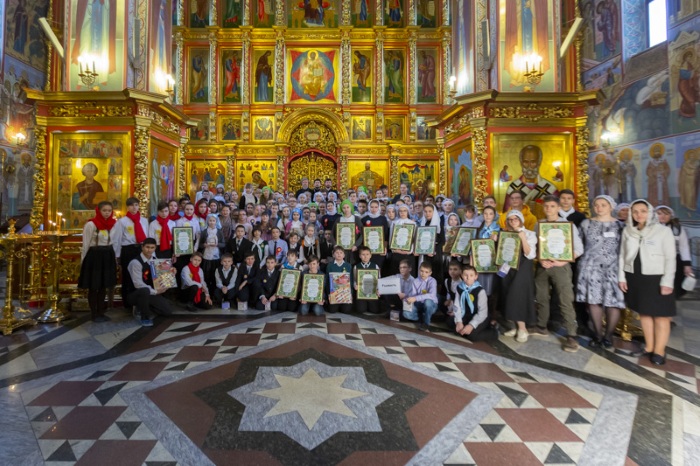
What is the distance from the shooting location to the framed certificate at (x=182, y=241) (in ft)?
22.8

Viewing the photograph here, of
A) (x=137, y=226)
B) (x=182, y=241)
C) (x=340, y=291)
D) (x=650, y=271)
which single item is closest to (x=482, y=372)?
(x=650, y=271)

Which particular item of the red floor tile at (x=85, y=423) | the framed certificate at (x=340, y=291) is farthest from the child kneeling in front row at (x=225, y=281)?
the red floor tile at (x=85, y=423)

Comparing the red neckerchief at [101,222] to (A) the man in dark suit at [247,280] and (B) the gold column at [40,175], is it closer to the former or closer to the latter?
(B) the gold column at [40,175]

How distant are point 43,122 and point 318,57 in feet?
44.4

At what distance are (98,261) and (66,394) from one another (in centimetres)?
324

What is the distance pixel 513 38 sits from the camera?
8.37 metres

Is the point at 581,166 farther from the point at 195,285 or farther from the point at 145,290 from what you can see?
the point at 145,290

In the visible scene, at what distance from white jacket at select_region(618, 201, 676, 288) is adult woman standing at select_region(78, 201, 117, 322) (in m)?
8.32

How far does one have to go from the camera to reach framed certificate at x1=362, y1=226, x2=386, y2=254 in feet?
23.4

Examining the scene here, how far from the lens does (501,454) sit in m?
2.72

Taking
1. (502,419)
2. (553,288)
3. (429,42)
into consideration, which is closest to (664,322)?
(553,288)

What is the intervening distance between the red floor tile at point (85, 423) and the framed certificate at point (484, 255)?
5.22 metres

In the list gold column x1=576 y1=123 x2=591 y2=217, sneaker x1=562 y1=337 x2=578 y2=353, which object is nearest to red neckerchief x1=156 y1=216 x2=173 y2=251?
sneaker x1=562 y1=337 x2=578 y2=353

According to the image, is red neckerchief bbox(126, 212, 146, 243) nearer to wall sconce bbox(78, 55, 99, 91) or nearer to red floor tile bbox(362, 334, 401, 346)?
wall sconce bbox(78, 55, 99, 91)
